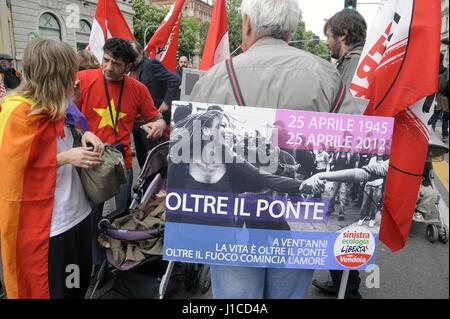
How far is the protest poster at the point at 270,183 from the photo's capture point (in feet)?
5.23

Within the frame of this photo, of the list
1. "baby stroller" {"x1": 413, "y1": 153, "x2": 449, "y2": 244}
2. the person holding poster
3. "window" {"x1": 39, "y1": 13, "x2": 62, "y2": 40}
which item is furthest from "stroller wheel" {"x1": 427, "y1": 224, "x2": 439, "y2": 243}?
"window" {"x1": 39, "y1": 13, "x2": 62, "y2": 40}

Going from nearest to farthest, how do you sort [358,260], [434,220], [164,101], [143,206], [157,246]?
[358,260]
[157,246]
[143,206]
[434,220]
[164,101]

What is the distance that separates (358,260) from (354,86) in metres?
1.07

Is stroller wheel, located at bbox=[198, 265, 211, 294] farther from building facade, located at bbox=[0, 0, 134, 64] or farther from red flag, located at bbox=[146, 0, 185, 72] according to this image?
building facade, located at bbox=[0, 0, 134, 64]

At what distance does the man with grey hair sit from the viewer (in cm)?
158

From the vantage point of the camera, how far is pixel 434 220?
4.19 m

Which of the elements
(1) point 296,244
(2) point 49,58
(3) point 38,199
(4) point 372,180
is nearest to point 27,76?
(2) point 49,58

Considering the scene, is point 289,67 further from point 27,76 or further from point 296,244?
point 27,76

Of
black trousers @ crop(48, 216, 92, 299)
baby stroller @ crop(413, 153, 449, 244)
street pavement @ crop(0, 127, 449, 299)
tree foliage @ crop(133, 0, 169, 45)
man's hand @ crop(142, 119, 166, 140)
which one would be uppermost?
tree foliage @ crop(133, 0, 169, 45)

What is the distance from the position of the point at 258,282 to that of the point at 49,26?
1007 inches

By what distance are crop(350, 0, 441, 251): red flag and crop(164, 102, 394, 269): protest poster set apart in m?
0.33

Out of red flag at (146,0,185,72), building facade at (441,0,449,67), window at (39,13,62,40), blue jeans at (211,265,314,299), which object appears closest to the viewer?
blue jeans at (211,265,314,299)

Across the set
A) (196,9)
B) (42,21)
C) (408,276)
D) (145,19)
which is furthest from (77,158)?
(196,9)

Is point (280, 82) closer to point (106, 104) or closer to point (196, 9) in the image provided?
point (106, 104)
